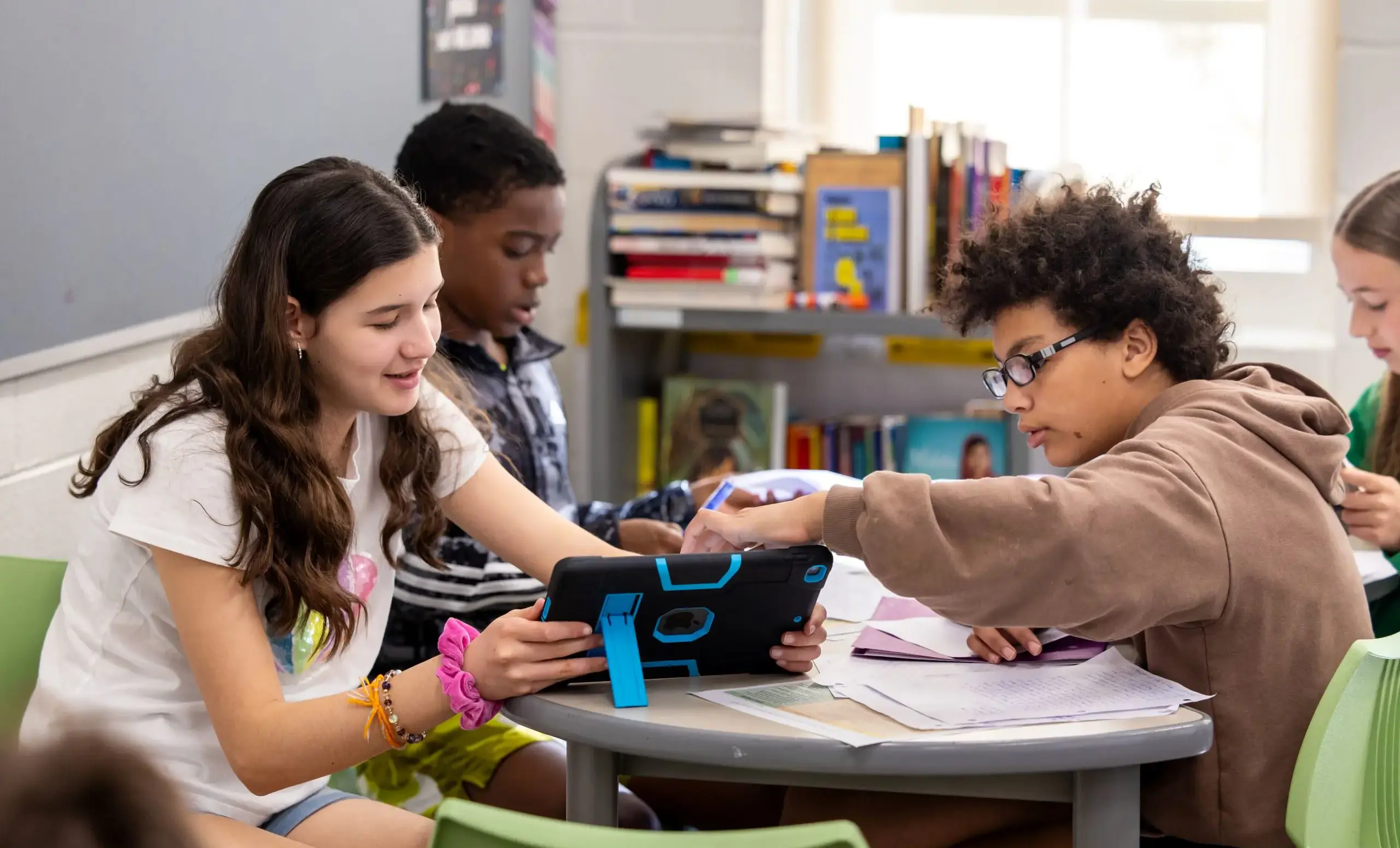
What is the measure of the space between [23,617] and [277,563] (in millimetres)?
310

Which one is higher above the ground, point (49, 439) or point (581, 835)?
point (49, 439)

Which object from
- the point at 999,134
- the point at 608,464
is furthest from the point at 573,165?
the point at 999,134

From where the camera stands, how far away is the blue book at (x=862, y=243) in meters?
3.06

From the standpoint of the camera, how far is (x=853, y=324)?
121 inches

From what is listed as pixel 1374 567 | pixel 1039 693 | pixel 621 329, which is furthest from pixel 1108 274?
pixel 621 329

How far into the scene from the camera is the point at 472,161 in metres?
2.06

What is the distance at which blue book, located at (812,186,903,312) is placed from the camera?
3062mm

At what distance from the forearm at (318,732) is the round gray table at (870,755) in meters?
0.10

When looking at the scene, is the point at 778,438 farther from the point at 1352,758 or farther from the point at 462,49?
the point at 1352,758

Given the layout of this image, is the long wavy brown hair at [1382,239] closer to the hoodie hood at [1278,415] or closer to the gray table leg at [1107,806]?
the hoodie hood at [1278,415]

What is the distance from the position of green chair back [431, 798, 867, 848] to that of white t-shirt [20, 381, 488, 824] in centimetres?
54

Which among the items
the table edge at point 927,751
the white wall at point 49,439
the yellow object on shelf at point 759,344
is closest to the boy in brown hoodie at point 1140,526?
the table edge at point 927,751

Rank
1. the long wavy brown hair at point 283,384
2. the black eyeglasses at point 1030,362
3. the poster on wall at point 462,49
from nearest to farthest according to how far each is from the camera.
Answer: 1. the long wavy brown hair at point 283,384
2. the black eyeglasses at point 1030,362
3. the poster on wall at point 462,49

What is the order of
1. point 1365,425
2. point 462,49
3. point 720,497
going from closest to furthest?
1. point 720,497
2. point 1365,425
3. point 462,49
